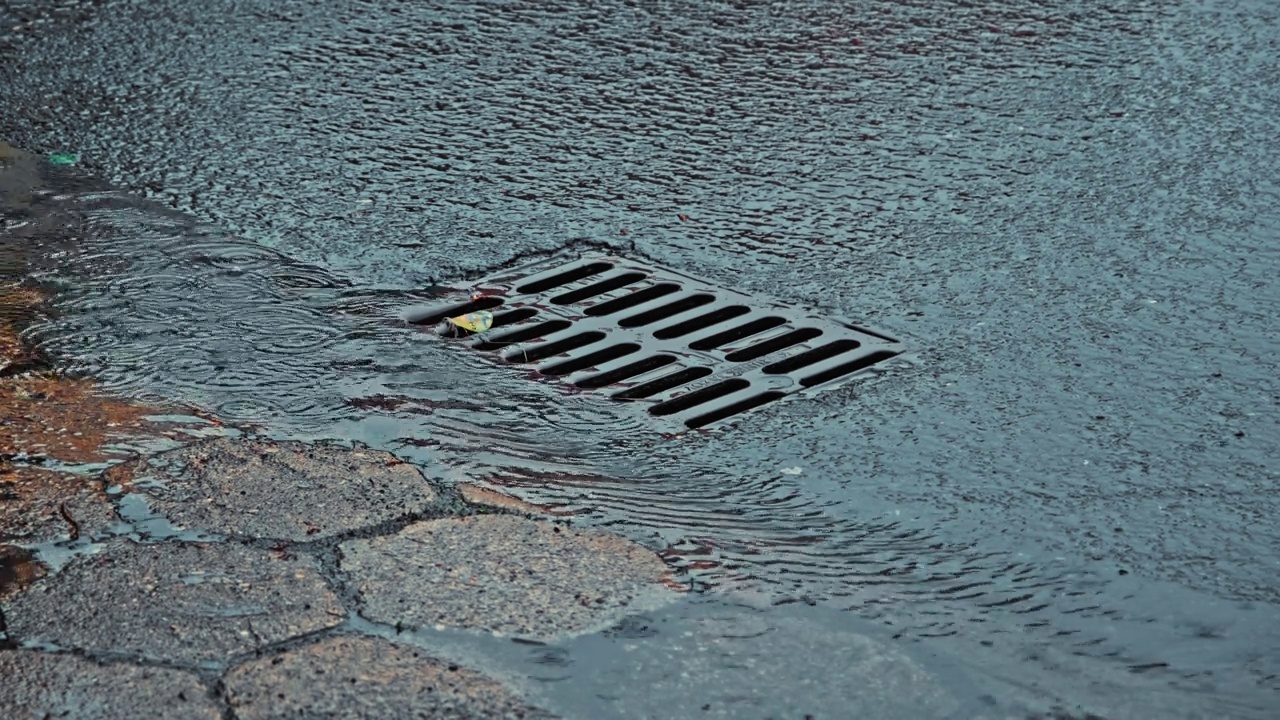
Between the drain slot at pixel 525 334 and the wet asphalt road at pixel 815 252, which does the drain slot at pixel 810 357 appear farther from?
the drain slot at pixel 525 334

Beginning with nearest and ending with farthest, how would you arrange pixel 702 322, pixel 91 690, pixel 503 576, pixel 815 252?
pixel 91 690 → pixel 503 576 → pixel 702 322 → pixel 815 252

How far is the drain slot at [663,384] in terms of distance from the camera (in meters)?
3.26

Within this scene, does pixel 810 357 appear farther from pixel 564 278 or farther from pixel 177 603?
pixel 177 603

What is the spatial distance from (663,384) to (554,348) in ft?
1.03

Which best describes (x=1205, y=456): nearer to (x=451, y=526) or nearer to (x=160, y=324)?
(x=451, y=526)

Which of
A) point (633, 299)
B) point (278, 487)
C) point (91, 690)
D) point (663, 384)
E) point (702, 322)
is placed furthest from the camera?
point (633, 299)

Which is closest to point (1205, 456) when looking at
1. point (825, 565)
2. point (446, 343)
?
point (825, 565)

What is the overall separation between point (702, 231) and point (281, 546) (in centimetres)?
176

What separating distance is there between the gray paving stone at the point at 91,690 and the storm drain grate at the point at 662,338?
1302 mm

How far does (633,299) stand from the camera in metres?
3.67

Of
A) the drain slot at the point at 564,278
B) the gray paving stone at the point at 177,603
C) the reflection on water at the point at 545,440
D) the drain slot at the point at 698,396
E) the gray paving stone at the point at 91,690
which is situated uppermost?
the drain slot at the point at 564,278

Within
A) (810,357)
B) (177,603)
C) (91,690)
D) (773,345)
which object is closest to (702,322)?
(773,345)

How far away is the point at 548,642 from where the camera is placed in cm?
238

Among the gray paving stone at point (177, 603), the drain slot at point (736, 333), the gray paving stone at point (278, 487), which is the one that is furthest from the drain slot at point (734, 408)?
the gray paving stone at point (177, 603)
